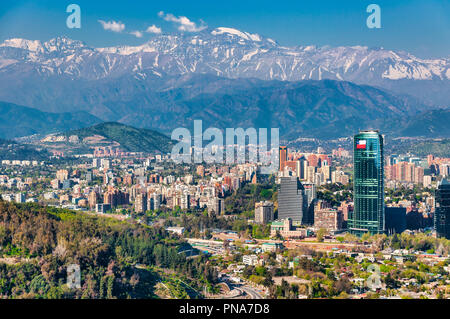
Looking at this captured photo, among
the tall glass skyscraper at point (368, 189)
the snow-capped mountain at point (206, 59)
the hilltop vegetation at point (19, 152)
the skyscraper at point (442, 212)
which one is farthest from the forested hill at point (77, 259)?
the snow-capped mountain at point (206, 59)

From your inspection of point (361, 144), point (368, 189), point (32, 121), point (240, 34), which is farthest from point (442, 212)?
point (240, 34)

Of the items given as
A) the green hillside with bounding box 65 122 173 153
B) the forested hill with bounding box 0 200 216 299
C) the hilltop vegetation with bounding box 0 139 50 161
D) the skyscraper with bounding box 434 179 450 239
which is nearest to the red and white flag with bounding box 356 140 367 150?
the skyscraper with bounding box 434 179 450 239

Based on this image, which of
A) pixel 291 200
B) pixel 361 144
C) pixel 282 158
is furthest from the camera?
pixel 282 158

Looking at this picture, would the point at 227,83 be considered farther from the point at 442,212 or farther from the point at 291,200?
the point at 442,212

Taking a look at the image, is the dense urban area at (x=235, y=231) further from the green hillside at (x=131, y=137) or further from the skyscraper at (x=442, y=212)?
the green hillside at (x=131, y=137)

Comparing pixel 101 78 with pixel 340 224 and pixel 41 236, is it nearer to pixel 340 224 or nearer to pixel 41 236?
pixel 340 224
